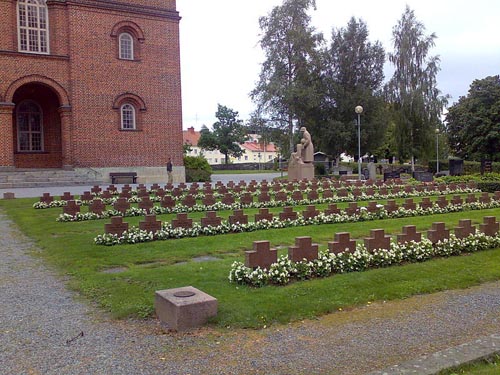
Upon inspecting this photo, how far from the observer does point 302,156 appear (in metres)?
26.2

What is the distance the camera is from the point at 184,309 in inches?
186

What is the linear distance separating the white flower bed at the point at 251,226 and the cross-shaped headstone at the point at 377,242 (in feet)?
11.6

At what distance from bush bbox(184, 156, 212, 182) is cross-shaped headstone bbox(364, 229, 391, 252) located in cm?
2554

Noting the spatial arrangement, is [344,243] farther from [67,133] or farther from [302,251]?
[67,133]

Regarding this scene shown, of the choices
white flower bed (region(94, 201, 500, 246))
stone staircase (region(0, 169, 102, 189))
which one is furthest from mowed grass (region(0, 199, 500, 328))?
stone staircase (region(0, 169, 102, 189))

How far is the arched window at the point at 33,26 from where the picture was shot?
89.8 ft

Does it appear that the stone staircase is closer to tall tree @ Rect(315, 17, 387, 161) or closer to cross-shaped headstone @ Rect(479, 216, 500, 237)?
tall tree @ Rect(315, 17, 387, 161)

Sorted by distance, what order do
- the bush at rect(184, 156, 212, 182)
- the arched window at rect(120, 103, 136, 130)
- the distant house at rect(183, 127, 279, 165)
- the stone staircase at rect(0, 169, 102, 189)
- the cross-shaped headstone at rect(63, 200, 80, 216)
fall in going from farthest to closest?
the distant house at rect(183, 127, 279, 165), the bush at rect(184, 156, 212, 182), the arched window at rect(120, 103, 136, 130), the stone staircase at rect(0, 169, 102, 189), the cross-shaped headstone at rect(63, 200, 80, 216)

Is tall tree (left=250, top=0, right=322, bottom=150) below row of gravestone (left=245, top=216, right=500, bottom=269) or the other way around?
the other way around

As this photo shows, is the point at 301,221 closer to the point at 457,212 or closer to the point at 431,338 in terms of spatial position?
the point at 457,212

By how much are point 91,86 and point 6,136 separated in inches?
208

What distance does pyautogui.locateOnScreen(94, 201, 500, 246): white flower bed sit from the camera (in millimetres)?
8969

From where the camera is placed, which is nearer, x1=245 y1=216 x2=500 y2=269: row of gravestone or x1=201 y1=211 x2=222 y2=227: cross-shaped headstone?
x1=245 y1=216 x2=500 y2=269: row of gravestone

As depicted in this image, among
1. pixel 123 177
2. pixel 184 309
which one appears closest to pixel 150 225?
pixel 184 309
